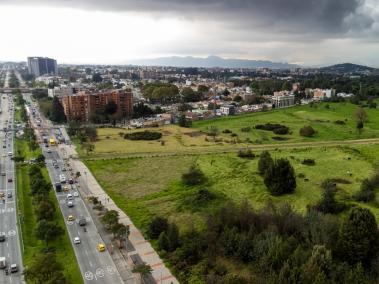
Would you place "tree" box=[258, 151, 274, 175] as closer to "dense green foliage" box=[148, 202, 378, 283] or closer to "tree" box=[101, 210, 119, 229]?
"dense green foliage" box=[148, 202, 378, 283]

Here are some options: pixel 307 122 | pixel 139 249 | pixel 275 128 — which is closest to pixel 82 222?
pixel 139 249

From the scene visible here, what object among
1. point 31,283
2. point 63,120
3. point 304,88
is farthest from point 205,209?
point 304,88

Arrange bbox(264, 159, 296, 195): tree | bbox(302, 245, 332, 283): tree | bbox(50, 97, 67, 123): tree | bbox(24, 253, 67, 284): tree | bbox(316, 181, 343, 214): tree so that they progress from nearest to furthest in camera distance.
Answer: bbox(302, 245, 332, 283): tree
bbox(24, 253, 67, 284): tree
bbox(316, 181, 343, 214): tree
bbox(264, 159, 296, 195): tree
bbox(50, 97, 67, 123): tree

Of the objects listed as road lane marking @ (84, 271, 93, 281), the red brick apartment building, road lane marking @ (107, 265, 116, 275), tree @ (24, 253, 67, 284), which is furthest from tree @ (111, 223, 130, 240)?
the red brick apartment building

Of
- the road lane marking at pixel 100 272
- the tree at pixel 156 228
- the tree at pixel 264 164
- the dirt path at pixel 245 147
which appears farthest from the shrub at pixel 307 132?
the road lane marking at pixel 100 272

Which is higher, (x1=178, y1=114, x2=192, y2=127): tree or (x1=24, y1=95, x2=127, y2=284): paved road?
(x1=178, y1=114, x2=192, y2=127): tree

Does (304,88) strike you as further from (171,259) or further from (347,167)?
(171,259)
